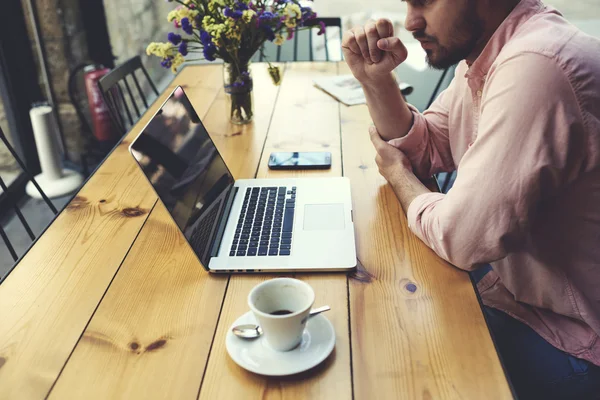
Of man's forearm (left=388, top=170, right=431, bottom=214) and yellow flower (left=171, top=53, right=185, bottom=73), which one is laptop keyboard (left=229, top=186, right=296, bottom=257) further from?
yellow flower (left=171, top=53, right=185, bottom=73)

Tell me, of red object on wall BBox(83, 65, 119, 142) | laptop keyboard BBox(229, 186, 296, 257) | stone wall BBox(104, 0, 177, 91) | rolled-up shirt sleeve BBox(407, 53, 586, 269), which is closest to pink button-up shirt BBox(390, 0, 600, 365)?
rolled-up shirt sleeve BBox(407, 53, 586, 269)

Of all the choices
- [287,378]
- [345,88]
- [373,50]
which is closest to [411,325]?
[287,378]

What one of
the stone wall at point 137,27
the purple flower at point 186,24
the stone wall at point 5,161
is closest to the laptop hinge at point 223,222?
the purple flower at point 186,24

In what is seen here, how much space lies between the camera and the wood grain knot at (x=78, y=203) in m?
1.23

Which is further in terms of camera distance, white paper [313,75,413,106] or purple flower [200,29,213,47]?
white paper [313,75,413,106]

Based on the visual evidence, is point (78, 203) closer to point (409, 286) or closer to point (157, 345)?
point (157, 345)

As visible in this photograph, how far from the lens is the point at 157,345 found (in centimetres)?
83

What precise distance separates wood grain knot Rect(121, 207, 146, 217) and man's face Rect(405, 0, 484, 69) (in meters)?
0.68

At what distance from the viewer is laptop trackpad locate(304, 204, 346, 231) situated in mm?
1102

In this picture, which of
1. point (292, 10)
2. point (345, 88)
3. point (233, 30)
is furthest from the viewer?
point (345, 88)

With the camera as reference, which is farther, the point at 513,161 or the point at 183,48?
the point at 183,48

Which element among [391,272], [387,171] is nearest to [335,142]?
[387,171]

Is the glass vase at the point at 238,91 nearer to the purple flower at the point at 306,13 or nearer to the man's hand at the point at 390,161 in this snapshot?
the purple flower at the point at 306,13

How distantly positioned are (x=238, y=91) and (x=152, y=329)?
952mm
